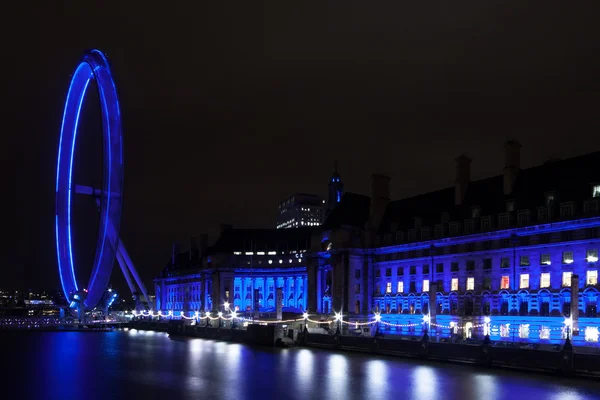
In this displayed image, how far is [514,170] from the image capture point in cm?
8081

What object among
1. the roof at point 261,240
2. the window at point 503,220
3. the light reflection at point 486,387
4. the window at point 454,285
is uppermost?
the window at point 503,220

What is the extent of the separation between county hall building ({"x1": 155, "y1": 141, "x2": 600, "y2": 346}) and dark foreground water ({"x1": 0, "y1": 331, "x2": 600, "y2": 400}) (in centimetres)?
965

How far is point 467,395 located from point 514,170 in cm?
4921

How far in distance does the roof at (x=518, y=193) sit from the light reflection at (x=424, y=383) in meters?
31.2

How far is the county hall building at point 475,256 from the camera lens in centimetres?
6862

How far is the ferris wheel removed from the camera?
250 ft

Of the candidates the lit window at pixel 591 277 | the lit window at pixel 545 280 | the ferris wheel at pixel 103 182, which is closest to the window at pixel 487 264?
the lit window at pixel 545 280

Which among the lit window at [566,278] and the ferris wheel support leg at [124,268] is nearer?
the lit window at [566,278]

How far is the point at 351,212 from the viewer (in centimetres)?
10931

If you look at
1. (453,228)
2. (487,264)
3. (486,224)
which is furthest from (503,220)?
(453,228)

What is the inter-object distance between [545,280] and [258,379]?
129 ft

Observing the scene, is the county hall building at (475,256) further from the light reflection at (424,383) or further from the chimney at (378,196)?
the light reflection at (424,383)

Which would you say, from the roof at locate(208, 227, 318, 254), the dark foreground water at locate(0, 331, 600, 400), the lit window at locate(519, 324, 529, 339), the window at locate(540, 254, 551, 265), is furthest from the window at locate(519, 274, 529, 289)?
the roof at locate(208, 227, 318, 254)

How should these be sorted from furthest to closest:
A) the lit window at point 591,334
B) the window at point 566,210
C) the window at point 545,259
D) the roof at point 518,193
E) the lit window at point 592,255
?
the roof at point 518,193 < the window at point 545,259 < the window at point 566,210 < the lit window at point 592,255 < the lit window at point 591,334
